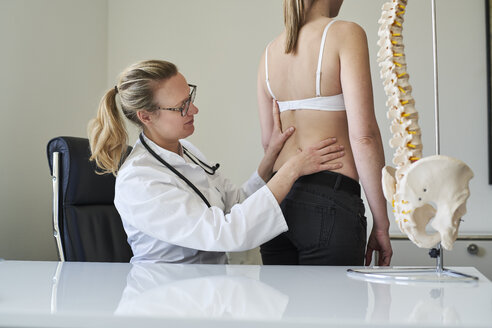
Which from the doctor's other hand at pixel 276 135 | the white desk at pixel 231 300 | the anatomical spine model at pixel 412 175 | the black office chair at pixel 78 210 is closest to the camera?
the white desk at pixel 231 300

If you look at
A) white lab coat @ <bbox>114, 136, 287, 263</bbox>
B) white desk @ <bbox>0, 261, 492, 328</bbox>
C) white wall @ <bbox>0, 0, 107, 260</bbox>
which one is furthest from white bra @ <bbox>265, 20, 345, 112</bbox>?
white wall @ <bbox>0, 0, 107, 260</bbox>

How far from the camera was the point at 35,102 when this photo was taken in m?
2.52

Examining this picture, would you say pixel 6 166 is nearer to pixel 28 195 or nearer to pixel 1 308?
pixel 28 195

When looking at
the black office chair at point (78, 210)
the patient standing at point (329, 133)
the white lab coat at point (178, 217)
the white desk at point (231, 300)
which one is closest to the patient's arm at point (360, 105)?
the patient standing at point (329, 133)

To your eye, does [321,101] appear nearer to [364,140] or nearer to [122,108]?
[364,140]

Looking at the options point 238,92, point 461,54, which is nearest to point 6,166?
point 238,92

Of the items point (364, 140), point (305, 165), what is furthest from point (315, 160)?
point (364, 140)

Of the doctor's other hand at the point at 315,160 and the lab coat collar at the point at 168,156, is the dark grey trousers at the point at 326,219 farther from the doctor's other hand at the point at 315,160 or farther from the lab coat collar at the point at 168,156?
the lab coat collar at the point at 168,156

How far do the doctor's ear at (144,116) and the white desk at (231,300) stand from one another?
2.15 feet

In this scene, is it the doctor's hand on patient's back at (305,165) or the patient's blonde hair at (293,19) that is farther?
the patient's blonde hair at (293,19)

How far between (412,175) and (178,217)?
64 centimetres

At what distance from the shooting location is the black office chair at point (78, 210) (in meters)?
1.86

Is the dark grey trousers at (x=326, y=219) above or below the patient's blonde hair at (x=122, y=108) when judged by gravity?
below

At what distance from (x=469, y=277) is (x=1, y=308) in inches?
30.1
